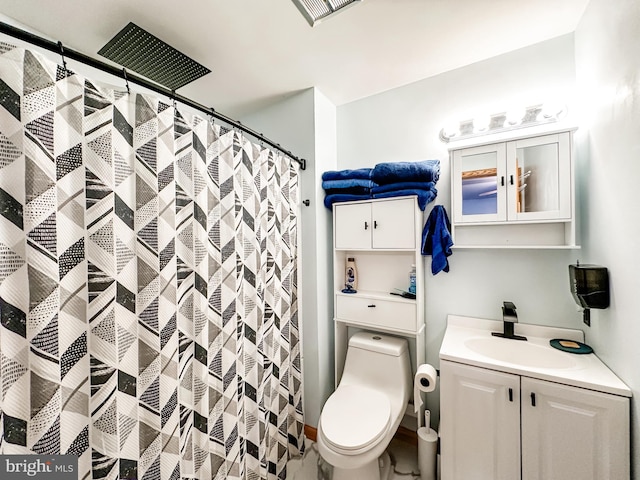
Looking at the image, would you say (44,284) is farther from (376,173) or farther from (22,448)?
(376,173)

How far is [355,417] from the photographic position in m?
1.41

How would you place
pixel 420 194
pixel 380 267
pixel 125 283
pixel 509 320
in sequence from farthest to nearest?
1. pixel 380 267
2. pixel 420 194
3. pixel 509 320
4. pixel 125 283

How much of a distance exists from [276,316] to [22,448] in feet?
3.34

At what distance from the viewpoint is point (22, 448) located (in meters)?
0.67

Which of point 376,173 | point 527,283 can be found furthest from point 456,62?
point 527,283

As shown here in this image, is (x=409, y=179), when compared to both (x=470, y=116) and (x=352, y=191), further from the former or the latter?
(x=470, y=116)

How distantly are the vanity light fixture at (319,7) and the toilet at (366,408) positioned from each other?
182 centimetres

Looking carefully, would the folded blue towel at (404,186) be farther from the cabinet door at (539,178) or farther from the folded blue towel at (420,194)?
the cabinet door at (539,178)

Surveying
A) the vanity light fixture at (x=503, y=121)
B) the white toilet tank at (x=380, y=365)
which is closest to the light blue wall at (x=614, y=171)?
the vanity light fixture at (x=503, y=121)

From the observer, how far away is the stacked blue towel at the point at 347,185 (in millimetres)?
1730

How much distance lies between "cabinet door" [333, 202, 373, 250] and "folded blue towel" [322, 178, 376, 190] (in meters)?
0.13

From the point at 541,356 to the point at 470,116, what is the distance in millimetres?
1434

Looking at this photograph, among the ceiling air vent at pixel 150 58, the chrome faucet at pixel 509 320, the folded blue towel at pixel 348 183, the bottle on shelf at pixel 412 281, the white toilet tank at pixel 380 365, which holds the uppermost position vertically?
the ceiling air vent at pixel 150 58
